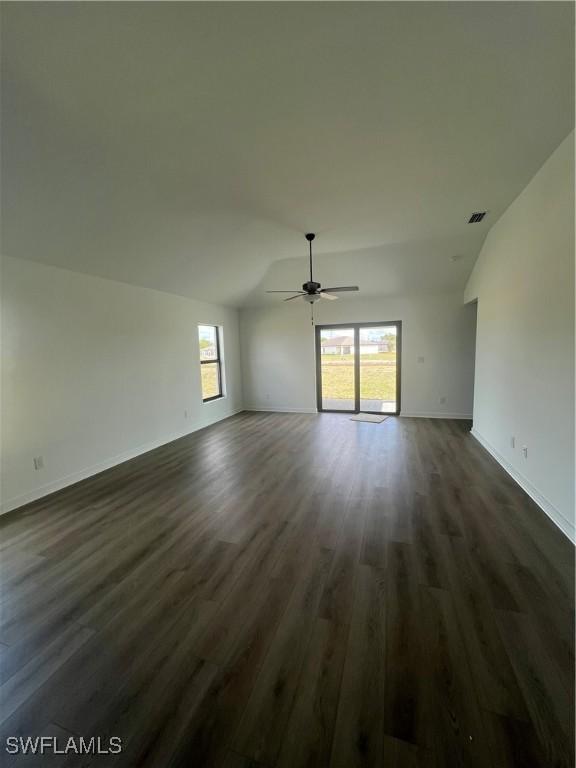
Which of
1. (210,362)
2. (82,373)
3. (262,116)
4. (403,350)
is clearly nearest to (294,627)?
(262,116)

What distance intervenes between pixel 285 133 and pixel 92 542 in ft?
11.7

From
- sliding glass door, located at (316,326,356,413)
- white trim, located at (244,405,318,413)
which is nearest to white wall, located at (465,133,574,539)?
sliding glass door, located at (316,326,356,413)

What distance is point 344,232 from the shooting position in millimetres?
4098

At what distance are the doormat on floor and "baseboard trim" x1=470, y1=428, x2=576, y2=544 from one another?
215cm

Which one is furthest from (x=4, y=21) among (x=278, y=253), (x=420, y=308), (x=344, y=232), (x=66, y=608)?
(x=420, y=308)

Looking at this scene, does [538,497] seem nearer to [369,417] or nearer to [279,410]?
[369,417]

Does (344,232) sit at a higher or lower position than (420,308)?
higher

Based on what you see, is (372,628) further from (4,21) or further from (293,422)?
(293,422)

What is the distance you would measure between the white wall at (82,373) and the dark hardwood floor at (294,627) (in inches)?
22.5

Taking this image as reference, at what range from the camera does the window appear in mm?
6371

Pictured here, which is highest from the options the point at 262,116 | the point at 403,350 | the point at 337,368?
the point at 262,116

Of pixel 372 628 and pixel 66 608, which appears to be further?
pixel 66 608

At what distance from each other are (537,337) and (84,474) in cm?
520

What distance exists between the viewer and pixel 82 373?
3.78 metres
